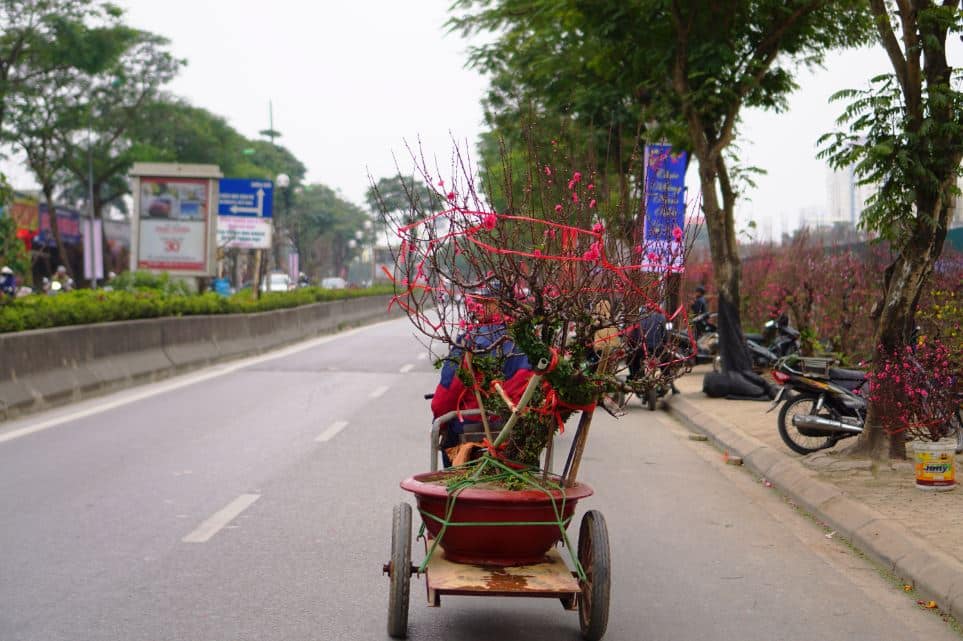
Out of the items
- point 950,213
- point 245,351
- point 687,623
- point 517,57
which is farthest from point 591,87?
point 687,623

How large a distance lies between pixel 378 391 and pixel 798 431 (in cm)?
791

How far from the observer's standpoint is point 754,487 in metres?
10.3

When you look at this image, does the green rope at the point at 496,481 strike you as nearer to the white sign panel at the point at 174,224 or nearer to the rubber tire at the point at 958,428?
the rubber tire at the point at 958,428

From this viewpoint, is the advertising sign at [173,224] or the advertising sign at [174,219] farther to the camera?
the advertising sign at [173,224]

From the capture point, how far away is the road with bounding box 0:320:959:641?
5.80 metres

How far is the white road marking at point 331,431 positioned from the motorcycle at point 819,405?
4447mm

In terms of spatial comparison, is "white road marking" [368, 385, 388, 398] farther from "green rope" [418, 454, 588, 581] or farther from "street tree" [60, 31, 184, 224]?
"street tree" [60, 31, 184, 224]

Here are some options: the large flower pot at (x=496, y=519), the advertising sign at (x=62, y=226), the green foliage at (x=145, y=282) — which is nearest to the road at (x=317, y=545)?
the large flower pot at (x=496, y=519)

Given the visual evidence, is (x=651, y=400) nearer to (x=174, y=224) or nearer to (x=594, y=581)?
(x=594, y=581)

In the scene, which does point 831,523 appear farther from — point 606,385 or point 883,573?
point 606,385

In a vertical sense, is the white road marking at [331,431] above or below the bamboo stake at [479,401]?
below

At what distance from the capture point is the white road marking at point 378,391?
679 inches

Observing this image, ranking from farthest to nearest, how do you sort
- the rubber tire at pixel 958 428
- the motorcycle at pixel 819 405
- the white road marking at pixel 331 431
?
the white road marking at pixel 331 431 < the motorcycle at pixel 819 405 < the rubber tire at pixel 958 428

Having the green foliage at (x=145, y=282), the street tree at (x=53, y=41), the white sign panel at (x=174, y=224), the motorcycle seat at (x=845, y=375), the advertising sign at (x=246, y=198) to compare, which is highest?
the street tree at (x=53, y=41)
